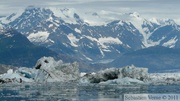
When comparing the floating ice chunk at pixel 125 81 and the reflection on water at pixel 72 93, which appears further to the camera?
the floating ice chunk at pixel 125 81

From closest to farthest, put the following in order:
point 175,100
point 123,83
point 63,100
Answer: point 175,100 → point 63,100 → point 123,83

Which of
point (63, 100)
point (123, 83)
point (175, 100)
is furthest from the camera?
point (123, 83)

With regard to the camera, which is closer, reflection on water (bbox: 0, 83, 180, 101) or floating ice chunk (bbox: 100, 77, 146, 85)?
reflection on water (bbox: 0, 83, 180, 101)

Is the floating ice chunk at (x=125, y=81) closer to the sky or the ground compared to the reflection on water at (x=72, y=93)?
closer to the sky

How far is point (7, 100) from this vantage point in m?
114

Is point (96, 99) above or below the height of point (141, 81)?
below

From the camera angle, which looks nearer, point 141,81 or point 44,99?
point 44,99

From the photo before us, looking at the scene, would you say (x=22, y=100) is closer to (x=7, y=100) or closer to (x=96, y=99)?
(x=7, y=100)

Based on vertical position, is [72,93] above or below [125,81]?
below

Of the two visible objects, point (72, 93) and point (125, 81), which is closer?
point (72, 93)

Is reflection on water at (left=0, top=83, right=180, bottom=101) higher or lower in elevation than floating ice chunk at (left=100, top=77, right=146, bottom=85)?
lower

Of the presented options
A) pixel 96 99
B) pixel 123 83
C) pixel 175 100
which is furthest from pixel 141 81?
pixel 175 100

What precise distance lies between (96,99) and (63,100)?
27.6 ft

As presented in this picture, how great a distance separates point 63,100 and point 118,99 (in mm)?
11081
